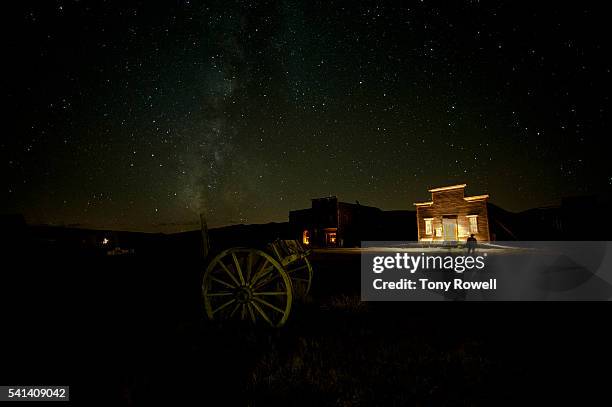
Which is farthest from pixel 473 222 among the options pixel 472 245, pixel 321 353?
pixel 321 353

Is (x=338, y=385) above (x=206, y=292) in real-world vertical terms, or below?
below

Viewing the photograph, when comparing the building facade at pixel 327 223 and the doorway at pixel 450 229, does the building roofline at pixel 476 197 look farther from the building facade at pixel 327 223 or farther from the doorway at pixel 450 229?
the building facade at pixel 327 223

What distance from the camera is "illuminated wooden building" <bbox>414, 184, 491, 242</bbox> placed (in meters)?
23.5

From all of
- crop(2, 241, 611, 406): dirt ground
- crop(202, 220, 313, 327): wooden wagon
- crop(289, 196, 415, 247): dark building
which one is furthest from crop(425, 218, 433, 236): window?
crop(202, 220, 313, 327): wooden wagon

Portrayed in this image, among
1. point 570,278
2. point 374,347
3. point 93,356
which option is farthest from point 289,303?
point 570,278

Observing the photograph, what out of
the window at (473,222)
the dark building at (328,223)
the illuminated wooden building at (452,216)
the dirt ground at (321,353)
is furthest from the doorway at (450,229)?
the dirt ground at (321,353)

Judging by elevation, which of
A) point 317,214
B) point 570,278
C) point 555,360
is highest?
point 317,214

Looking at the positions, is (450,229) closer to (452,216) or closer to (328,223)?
(452,216)

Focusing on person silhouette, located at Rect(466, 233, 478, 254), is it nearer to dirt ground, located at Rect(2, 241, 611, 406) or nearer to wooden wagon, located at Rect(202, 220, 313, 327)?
dirt ground, located at Rect(2, 241, 611, 406)

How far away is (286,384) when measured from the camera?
381 centimetres

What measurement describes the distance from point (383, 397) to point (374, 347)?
1.33m

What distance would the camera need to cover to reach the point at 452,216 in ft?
82.0

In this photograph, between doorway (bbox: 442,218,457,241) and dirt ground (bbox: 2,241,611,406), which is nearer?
dirt ground (bbox: 2,241,611,406)

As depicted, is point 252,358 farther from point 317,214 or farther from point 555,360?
point 317,214
